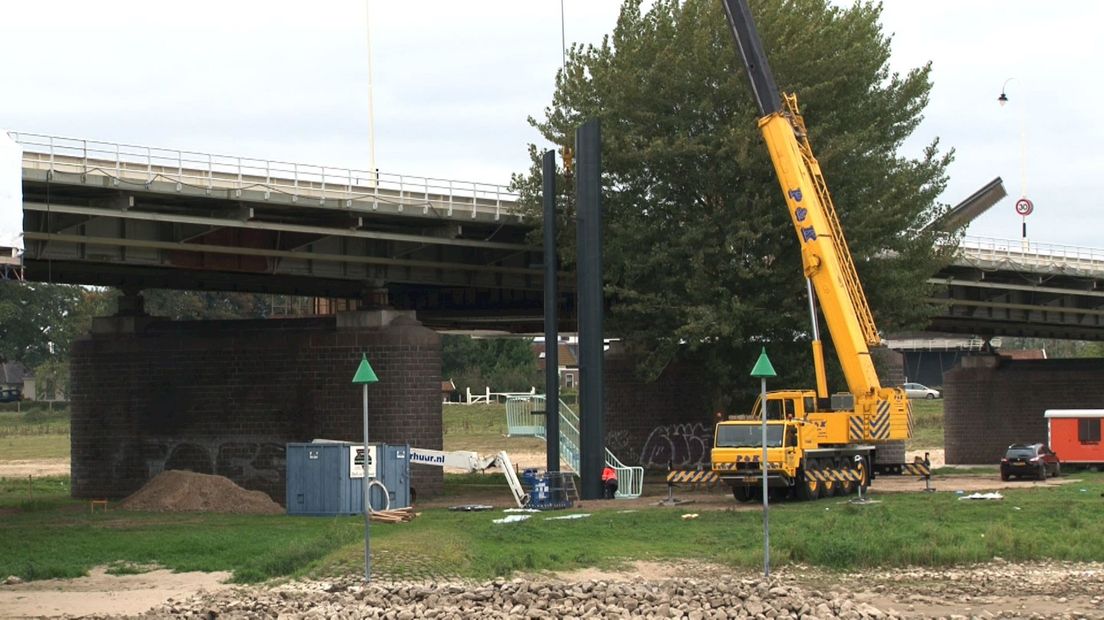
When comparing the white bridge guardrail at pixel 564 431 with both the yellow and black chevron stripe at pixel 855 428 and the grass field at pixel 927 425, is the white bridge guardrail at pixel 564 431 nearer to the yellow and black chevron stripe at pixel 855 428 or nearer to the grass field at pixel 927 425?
the yellow and black chevron stripe at pixel 855 428

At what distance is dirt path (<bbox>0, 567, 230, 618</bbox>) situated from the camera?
27.6 metres

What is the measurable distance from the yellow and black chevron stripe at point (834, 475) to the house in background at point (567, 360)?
90410 mm

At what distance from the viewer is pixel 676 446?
65750 mm

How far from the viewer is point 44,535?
3691 centimetres

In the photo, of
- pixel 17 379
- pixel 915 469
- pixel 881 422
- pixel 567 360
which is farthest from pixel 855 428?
pixel 17 379

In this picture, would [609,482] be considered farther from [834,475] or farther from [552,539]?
[552,539]

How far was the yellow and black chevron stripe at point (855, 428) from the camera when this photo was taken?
153 ft

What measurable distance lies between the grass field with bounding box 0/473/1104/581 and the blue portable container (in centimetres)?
76

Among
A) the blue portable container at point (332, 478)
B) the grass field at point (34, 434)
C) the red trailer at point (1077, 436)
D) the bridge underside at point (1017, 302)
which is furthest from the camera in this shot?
the grass field at point (34, 434)

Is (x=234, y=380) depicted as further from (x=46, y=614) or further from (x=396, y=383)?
(x=46, y=614)

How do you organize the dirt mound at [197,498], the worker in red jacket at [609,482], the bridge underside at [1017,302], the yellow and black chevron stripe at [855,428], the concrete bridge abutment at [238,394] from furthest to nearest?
the bridge underside at [1017,302] → the concrete bridge abutment at [238,394] → the worker in red jacket at [609,482] → the yellow and black chevron stripe at [855,428] → the dirt mound at [197,498]

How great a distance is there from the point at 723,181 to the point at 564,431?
9.80 m

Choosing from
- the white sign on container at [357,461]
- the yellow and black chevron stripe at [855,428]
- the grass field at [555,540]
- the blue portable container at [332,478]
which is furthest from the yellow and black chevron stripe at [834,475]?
the white sign on container at [357,461]

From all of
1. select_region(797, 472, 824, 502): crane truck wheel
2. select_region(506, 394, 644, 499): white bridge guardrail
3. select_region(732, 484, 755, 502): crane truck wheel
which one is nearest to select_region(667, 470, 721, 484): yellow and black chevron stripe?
select_region(732, 484, 755, 502): crane truck wheel
